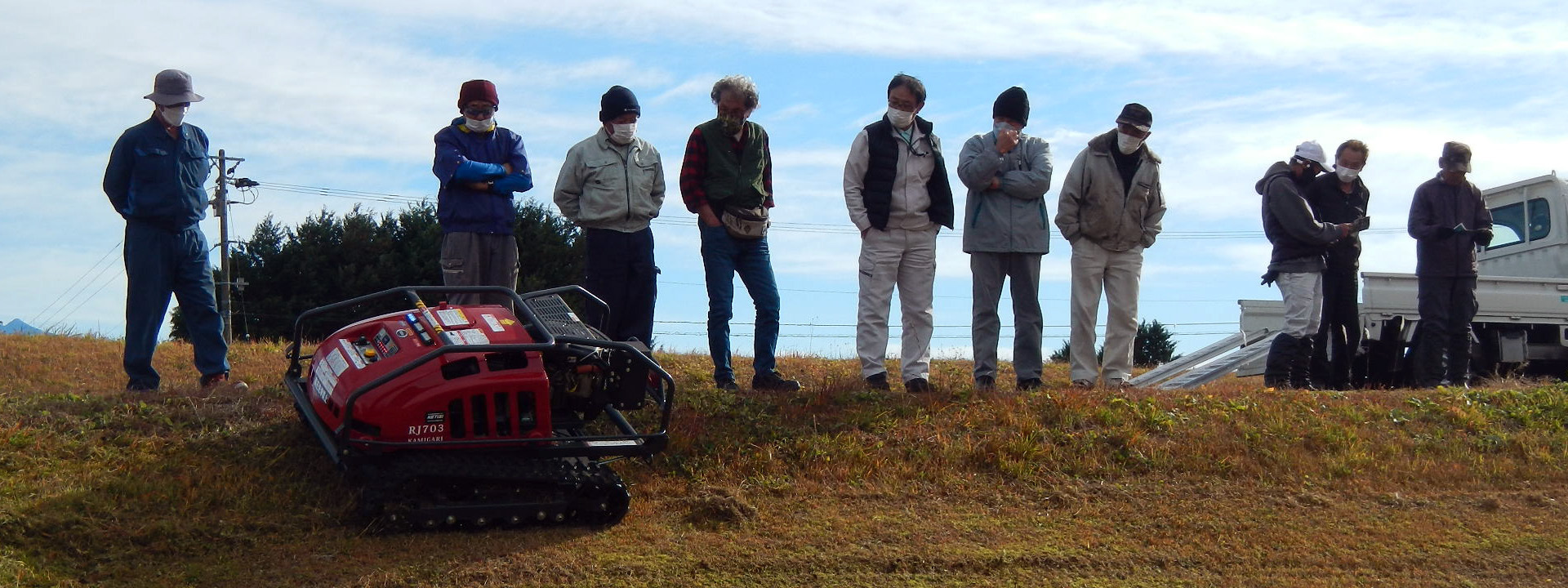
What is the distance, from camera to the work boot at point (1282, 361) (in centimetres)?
1070

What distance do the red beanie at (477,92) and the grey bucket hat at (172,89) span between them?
1.59m

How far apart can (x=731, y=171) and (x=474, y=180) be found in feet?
5.26

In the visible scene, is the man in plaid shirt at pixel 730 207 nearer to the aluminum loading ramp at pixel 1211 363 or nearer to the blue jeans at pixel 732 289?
the blue jeans at pixel 732 289

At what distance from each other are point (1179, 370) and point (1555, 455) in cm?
443

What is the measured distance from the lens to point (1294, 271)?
10.6m

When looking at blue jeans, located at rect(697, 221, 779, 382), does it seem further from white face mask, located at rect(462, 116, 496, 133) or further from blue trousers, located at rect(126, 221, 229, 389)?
blue trousers, located at rect(126, 221, 229, 389)

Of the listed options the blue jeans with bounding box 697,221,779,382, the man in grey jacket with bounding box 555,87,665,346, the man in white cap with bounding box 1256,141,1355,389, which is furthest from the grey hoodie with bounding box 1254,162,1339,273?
the man in grey jacket with bounding box 555,87,665,346

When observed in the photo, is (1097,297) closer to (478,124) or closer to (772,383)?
(772,383)

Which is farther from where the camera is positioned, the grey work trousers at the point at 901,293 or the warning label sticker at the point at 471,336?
the grey work trousers at the point at 901,293

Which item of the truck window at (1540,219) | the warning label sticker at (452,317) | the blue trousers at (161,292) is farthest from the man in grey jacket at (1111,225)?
the truck window at (1540,219)

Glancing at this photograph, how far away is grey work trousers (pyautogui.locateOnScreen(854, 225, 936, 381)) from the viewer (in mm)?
9109

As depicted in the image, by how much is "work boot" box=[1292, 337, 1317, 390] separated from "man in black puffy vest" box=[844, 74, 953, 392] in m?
3.29

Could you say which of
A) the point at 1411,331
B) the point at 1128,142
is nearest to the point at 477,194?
the point at 1128,142

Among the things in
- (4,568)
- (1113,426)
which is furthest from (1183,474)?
(4,568)
